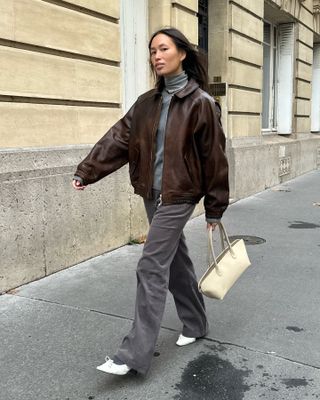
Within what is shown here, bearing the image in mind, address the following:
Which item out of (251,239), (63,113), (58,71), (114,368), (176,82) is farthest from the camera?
(251,239)

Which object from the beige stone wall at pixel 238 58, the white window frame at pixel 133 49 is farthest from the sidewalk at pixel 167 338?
the beige stone wall at pixel 238 58

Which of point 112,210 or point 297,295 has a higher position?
point 112,210

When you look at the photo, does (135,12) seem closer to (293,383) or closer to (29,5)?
(29,5)

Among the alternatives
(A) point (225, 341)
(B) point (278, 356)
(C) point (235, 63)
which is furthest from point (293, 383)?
(C) point (235, 63)

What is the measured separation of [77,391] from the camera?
9.30ft

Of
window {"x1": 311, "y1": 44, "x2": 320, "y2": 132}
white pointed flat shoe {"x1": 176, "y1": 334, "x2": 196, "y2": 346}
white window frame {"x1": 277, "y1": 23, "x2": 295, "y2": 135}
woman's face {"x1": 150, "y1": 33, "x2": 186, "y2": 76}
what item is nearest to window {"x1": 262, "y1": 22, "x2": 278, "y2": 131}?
white window frame {"x1": 277, "y1": 23, "x2": 295, "y2": 135}

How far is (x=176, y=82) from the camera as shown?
2938 millimetres

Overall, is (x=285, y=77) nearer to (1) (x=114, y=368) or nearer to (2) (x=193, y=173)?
(2) (x=193, y=173)

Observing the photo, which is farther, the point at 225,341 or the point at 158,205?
the point at 225,341

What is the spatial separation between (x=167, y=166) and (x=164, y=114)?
1.02ft

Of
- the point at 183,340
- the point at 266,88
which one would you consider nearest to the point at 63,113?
the point at 183,340

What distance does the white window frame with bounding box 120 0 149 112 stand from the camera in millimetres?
6340

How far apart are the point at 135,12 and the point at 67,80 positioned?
1897 millimetres

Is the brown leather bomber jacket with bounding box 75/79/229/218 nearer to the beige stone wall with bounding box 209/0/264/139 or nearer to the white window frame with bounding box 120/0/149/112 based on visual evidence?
the white window frame with bounding box 120/0/149/112
